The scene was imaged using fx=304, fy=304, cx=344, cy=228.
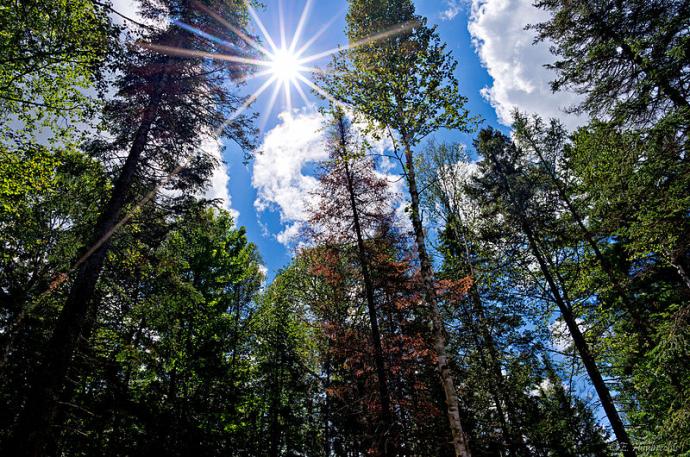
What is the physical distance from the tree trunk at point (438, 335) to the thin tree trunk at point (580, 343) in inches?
230

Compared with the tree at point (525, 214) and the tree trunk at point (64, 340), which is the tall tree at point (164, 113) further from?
the tree at point (525, 214)

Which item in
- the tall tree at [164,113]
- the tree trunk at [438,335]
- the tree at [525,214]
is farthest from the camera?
the tree at [525,214]

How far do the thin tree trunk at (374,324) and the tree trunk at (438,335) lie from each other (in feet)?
6.65

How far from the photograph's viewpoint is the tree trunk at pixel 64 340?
5466mm

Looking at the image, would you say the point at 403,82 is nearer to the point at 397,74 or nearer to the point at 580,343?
the point at 397,74

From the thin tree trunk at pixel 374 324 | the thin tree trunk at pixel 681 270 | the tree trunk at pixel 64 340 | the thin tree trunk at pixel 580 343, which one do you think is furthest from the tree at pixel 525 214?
the tree trunk at pixel 64 340

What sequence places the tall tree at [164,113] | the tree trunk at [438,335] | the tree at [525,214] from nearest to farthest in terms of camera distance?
the tree trunk at [438,335] < the tall tree at [164,113] < the tree at [525,214]

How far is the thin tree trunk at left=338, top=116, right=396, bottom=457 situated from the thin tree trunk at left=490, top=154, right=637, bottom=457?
20.1 feet

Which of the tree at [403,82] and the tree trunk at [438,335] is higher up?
the tree at [403,82]

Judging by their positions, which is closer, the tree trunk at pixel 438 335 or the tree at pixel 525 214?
the tree trunk at pixel 438 335

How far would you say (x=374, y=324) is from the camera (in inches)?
405

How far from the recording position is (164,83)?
927 centimetres

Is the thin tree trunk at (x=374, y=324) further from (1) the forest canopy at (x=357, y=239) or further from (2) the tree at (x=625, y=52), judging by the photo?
(2) the tree at (x=625, y=52)

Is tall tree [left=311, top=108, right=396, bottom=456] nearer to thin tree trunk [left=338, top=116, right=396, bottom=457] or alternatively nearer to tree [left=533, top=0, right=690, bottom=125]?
thin tree trunk [left=338, top=116, right=396, bottom=457]
